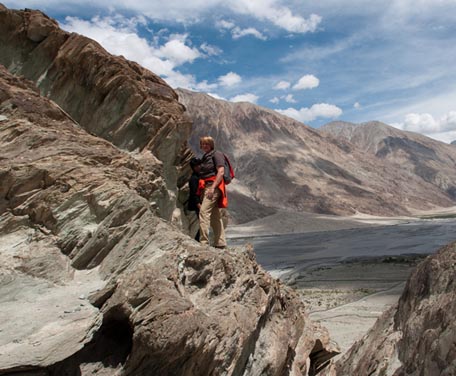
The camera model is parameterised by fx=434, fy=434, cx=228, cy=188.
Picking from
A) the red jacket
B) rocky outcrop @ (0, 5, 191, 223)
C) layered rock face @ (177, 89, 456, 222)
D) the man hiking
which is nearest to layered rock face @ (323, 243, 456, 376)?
the man hiking

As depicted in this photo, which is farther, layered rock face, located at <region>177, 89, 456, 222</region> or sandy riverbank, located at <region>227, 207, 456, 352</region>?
layered rock face, located at <region>177, 89, 456, 222</region>

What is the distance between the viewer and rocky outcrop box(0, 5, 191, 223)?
34.1 ft

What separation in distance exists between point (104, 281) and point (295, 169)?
357ft

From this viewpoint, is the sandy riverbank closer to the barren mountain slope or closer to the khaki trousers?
the khaki trousers

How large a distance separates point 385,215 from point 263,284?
333ft

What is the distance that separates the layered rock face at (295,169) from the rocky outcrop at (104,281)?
76.6 metres

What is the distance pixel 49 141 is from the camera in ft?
20.4

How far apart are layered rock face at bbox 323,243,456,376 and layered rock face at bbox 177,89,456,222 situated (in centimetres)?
7537

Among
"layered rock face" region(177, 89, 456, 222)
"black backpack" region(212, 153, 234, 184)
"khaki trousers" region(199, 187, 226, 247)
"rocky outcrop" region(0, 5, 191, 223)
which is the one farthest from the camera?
"layered rock face" region(177, 89, 456, 222)

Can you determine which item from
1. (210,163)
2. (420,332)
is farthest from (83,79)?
(420,332)

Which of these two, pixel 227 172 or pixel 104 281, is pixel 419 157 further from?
pixel 104 281

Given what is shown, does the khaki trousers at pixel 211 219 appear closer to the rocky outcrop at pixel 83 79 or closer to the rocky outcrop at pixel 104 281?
the rocky outcrop at pixel 104 281

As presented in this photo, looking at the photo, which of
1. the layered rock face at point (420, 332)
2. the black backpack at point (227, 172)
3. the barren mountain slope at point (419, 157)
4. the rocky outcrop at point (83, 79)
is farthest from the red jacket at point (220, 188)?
the barren mountain slope at point (419, 157)

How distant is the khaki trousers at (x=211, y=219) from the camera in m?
6.03
